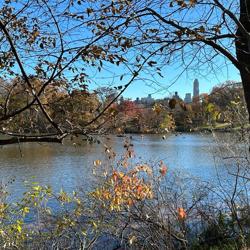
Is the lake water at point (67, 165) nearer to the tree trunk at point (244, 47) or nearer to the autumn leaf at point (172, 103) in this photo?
the tree trunk at point (244, 47)

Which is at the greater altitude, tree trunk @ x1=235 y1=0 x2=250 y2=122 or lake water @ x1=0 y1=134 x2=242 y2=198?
tree trunk @ x1=235 y1=0 x2=250 y2=122

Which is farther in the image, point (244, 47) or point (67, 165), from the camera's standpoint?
point (67, 165)

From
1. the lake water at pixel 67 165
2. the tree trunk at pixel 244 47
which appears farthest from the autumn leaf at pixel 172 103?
the lake water at pixel 67 165

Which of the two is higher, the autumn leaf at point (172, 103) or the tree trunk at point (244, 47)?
the tree trunk at point (244, 47)

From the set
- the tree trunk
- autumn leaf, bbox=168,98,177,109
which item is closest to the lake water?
the tree trunk

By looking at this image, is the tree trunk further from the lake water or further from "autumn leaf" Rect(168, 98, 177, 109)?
the lake water

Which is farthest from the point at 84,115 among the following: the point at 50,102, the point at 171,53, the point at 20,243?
the point at 20,243

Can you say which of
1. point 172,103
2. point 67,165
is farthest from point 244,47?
point 67,165

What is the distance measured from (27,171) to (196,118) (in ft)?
41.9

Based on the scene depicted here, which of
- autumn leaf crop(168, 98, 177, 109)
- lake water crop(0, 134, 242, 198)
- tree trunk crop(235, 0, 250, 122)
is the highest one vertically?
tree trunk crop(235, 0, 250, 122)

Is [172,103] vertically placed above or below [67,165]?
above

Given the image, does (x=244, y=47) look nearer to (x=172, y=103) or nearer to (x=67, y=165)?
(x=172, y=103)

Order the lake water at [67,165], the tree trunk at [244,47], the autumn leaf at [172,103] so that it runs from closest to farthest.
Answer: the autumn leaf at [172,103] → the tree trunk at [244,47] → the lake water at [67,165]

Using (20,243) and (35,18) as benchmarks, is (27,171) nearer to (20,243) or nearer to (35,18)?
(20,243)
